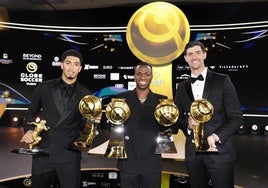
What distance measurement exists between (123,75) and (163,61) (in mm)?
2386

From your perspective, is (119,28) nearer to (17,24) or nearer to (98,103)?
(17,24)

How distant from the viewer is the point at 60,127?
2361 mm

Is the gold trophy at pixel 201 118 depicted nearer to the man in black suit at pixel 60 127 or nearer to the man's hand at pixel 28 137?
the man in black suit at pixel 60 127

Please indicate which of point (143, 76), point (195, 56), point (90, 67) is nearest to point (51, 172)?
point (143, 76)

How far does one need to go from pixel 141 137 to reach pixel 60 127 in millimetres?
639

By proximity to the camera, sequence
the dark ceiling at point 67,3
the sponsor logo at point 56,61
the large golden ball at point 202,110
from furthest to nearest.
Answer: the sponsor logo at point 56,61
the dark ceiling at point 67,3
the large golden ball at point 202,110

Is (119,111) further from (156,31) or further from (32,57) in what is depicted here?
(32,57)

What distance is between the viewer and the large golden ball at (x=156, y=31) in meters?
5.74

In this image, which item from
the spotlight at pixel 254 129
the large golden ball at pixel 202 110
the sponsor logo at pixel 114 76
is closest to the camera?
the large golden ball at pixel 202 110

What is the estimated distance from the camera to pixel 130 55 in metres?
8.06

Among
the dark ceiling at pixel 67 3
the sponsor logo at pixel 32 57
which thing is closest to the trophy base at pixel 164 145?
the dark ceiling at pixel 67 3

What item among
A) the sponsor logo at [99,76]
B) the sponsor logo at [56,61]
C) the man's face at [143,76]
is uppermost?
the sponsor logo at [56,61]

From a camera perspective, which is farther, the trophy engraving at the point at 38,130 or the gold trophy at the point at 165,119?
the trophy engraving at the point at 38,130

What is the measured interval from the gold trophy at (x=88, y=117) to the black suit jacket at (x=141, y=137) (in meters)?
0.25
